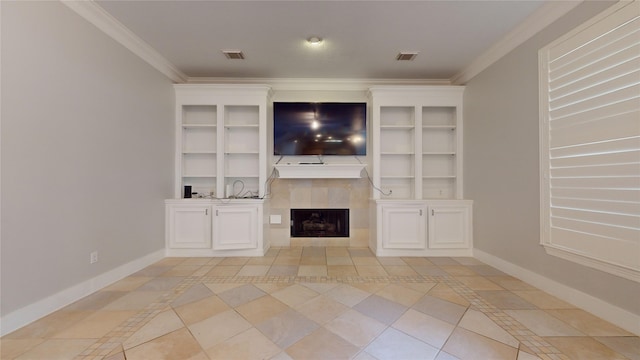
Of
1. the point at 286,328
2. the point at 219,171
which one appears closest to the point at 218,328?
the point at 286,328

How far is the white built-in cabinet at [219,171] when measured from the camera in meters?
3.23

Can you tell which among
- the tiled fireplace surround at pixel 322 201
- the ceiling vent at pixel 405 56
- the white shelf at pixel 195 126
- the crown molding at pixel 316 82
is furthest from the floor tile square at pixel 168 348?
the ceiling vent at pixel 405 56

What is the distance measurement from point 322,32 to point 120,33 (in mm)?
2098

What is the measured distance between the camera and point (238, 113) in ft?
12.2

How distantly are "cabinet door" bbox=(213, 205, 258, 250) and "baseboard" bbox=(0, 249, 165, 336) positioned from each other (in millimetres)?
888

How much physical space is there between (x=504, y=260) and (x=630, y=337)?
117cm

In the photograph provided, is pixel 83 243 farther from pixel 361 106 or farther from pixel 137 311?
pixel 361 106

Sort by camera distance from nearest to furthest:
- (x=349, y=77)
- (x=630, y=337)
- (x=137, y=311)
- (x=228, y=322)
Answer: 1. (x=630, y=337)
2. (x=228, y=322)
3. (x=137, y=311)
4. (x=349, y=77)

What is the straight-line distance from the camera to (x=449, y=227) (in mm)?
3314

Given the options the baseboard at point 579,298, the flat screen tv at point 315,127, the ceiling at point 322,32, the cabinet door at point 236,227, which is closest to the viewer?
the baseboard at point 579,298

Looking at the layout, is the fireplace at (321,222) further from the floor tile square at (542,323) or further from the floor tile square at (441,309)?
the floor tile square at (542,323)

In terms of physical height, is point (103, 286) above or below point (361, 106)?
below

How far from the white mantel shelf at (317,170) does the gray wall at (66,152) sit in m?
1.73

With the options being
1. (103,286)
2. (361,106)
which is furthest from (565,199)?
(103,286)
